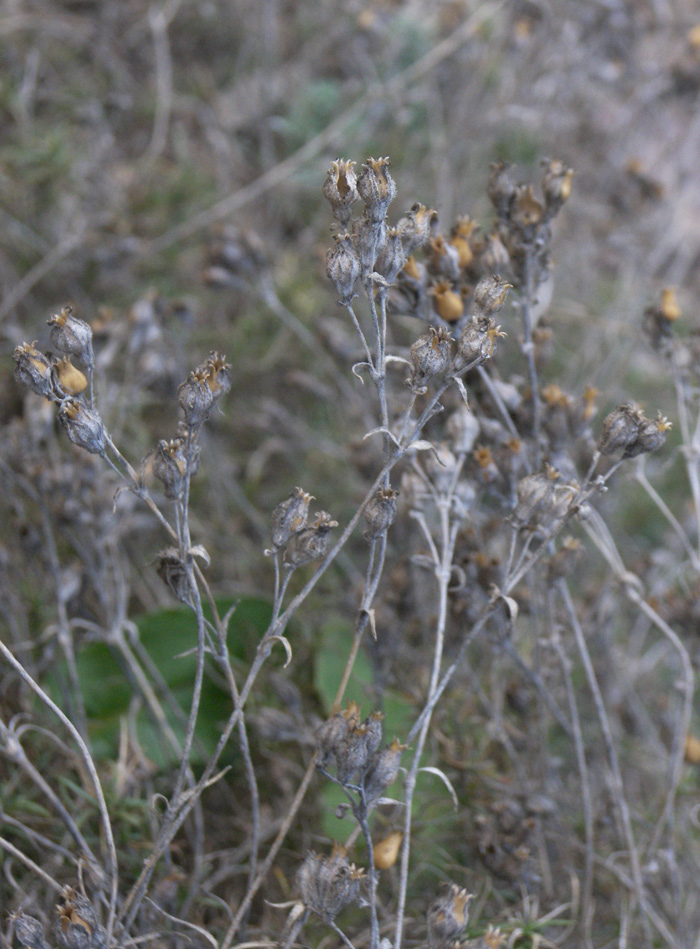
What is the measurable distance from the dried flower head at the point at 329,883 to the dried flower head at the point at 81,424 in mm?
452

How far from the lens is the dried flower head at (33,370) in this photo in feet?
2.65

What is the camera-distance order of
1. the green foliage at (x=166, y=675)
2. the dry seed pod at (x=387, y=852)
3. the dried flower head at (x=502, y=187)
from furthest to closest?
the green foliage at (x=166, y=675)
the dried flower head at (x=502, y=187)
the dry seed pod at (x=387, y=852)

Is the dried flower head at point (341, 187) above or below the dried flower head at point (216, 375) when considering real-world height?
above

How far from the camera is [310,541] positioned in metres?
0.86

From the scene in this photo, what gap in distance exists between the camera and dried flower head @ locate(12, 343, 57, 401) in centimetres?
81

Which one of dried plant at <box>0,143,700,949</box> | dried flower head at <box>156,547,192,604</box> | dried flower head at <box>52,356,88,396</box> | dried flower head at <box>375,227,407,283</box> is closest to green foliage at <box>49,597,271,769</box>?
dried plant at <box>0,143,700,949</box>

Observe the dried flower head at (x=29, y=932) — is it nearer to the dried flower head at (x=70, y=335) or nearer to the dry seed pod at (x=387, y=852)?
the dry seed pod at (x=387, y=852)

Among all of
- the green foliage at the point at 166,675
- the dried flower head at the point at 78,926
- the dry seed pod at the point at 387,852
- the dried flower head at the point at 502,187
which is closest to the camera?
the dried flower head at the point at 78,926

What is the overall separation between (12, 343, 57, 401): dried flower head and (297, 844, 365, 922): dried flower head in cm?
51

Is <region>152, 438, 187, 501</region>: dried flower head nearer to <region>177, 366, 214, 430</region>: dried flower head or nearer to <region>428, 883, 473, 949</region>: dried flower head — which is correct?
<region>177, 366, 214, 430</region>: dried flower head

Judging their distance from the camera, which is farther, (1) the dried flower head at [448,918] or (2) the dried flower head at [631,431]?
(2) the dried flower head at [631,431]

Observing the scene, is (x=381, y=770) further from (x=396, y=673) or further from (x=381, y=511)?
(x=396, y=673)

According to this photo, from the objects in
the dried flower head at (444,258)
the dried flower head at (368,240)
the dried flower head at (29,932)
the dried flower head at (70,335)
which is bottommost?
the dried flower head at (29,932)

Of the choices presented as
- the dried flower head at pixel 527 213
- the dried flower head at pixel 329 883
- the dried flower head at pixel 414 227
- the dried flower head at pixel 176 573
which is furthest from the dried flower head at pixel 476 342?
the dried flower head at pixel 329 883
